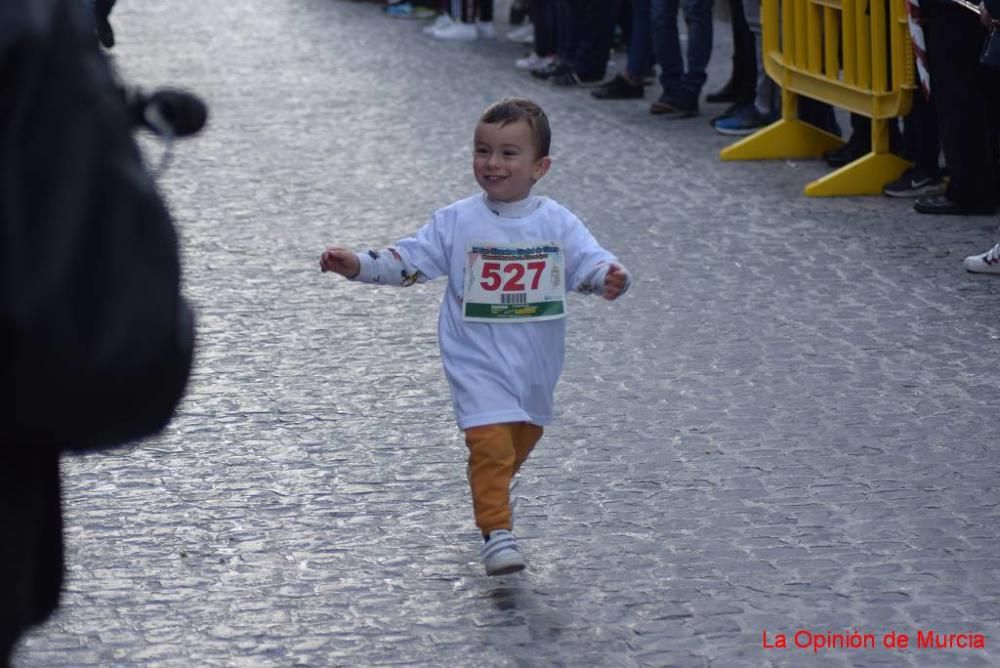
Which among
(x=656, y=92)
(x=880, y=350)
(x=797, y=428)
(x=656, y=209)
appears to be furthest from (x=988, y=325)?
(x=656, y=92)

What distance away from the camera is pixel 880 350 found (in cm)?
607

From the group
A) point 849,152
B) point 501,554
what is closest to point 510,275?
point 501,554

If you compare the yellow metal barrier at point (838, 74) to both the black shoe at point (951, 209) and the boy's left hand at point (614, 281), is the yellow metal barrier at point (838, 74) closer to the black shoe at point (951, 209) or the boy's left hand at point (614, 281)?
the black shoe at point (951, 209)

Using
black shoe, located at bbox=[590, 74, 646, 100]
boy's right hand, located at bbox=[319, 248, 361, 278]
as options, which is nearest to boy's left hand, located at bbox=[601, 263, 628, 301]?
boy's right hand, located at bbox=[319, 248, 361, 278]

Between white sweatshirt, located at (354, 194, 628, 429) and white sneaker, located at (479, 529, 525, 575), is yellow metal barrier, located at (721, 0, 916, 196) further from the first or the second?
white sneaker, located at (479, 529, 525, 575)

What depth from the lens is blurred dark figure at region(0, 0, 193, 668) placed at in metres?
1.46

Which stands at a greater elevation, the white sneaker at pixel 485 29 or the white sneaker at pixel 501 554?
the white sneaker at pixel 501 554

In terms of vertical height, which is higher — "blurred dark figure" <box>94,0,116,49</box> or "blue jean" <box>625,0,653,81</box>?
"blurred dark figure" <box>94,0,116,49</box>

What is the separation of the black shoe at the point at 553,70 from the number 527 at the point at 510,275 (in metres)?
9.08

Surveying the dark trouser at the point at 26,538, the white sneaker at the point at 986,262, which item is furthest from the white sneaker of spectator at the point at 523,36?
the dark trouser at the point at 26,538

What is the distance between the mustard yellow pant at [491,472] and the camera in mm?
4055

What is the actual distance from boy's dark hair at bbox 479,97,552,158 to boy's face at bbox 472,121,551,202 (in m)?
0.01

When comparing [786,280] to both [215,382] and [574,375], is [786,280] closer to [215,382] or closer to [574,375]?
[574,375]

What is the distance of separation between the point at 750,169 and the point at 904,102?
1.21 meters
